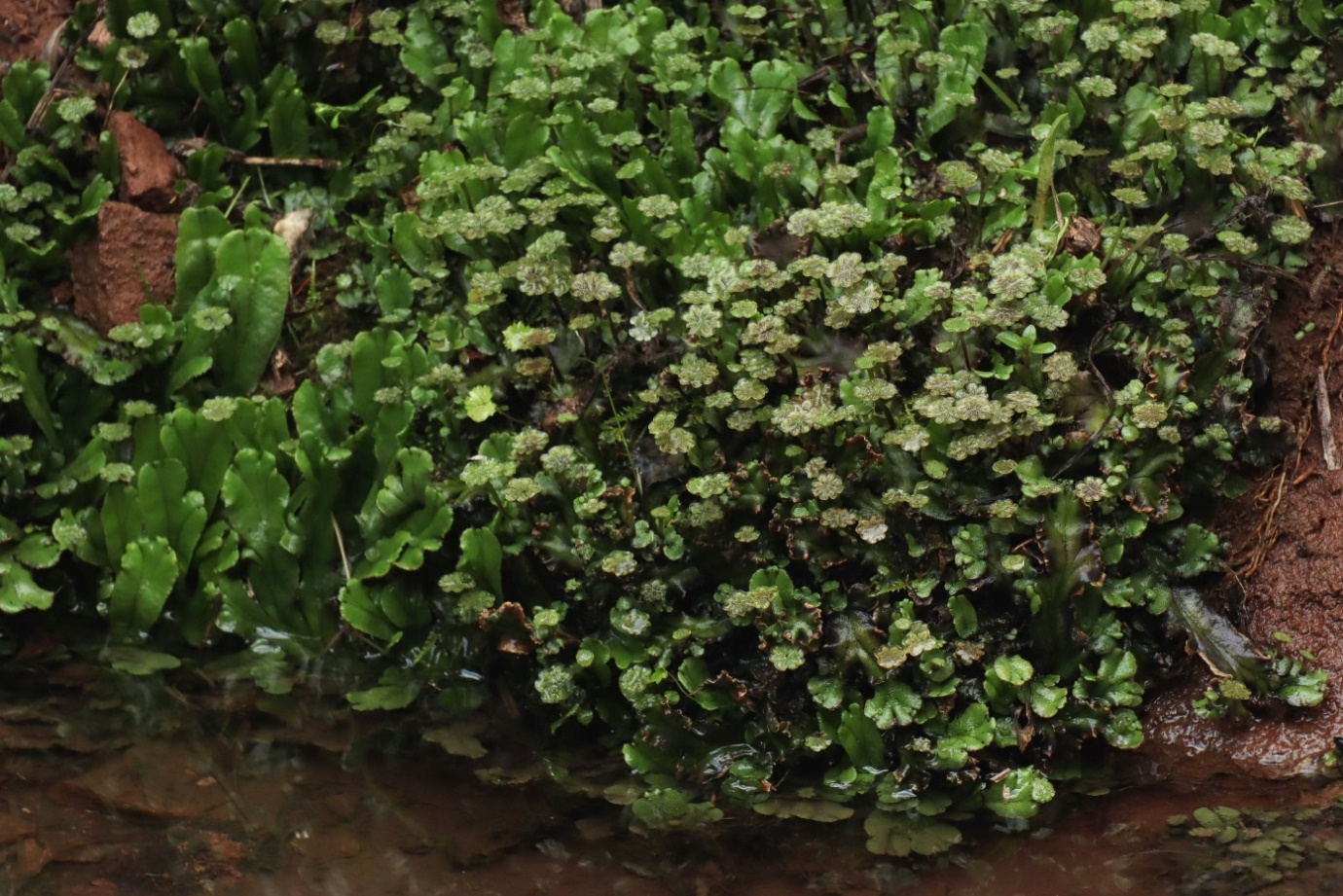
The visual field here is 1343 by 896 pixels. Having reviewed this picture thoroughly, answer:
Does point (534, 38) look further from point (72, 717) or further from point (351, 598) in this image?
point (72, 717)

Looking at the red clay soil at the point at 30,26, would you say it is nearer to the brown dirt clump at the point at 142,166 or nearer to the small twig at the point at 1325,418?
the brown dirt clump at the point at 142,166

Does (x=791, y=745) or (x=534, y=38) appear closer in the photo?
(x=791, y=745)

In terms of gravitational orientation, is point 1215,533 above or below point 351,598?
above

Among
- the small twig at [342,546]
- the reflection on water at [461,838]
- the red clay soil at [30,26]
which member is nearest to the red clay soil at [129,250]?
the red clay soil at [30,26]

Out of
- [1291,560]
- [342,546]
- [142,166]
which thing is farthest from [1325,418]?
[142,166]

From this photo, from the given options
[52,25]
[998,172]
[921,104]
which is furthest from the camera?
[52,25]

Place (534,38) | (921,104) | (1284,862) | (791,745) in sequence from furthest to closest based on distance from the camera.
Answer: (534,38)
(921,104)
(791,745)
(1284,862)

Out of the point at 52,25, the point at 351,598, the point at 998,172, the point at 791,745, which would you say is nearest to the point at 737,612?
the point at 791,745

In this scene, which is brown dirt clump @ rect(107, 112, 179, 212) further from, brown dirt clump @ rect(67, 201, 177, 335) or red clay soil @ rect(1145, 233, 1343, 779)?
red clay soil @ rect(1145, 233, 1343, 779)
